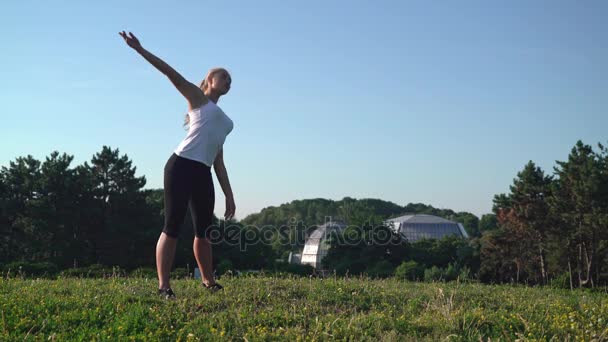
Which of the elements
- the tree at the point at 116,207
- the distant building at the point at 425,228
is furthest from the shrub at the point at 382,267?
the distant building at the point at 425,228

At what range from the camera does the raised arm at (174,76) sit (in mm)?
5824

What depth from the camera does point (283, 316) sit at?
5.33 metres

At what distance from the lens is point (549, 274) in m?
51.3

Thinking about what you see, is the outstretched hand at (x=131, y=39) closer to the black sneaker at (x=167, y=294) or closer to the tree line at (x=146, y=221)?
the black sneaker at (x=167, y=294)

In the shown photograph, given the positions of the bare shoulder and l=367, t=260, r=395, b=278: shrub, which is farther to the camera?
l=367, t=260, r=395, b=278: shrub

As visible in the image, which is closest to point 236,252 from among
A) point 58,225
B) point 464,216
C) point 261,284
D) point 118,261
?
point 118,261

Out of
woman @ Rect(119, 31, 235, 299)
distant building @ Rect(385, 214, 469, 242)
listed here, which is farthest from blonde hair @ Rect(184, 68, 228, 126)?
distant building @ Rect(385, 214, 469, 242)

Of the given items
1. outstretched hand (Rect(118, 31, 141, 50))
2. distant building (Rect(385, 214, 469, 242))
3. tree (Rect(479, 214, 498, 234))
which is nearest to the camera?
outstretched hand (Rect(118, 31, 141, 50))

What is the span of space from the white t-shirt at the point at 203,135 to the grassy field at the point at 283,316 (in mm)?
1480

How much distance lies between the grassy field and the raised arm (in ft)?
6.80

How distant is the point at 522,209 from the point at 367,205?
438 ft

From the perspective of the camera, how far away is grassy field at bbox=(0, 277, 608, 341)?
482 centimetres

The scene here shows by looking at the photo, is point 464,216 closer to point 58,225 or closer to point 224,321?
point 58,225

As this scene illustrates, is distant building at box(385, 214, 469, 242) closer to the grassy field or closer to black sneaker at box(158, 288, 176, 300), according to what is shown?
the grassy field
